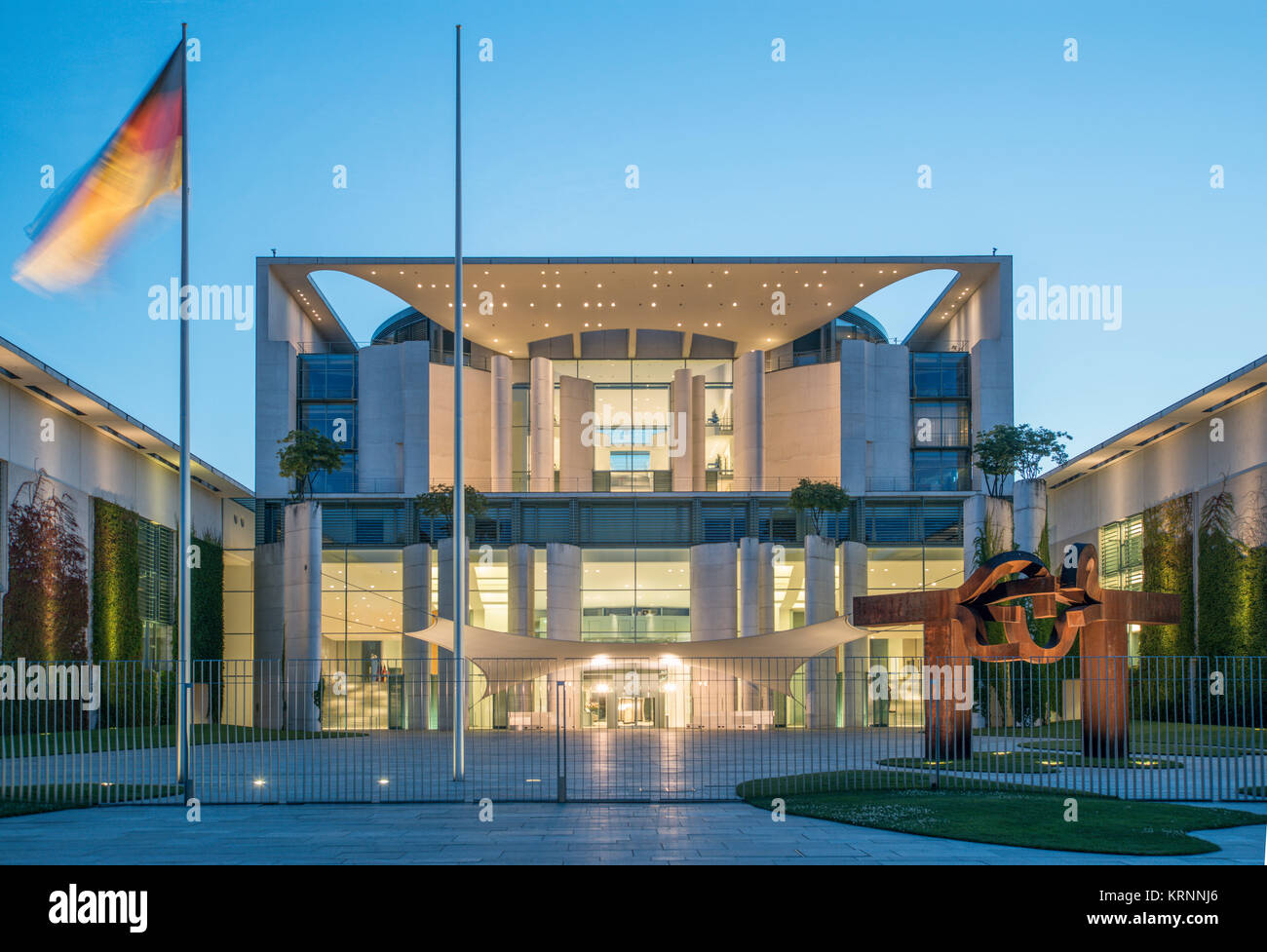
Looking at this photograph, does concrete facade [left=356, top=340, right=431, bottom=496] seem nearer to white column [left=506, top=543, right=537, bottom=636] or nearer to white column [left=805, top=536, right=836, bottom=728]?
white column [left=506, top=543, right=537, bottom=636]

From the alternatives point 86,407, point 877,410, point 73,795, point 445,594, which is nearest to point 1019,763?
point 73,795

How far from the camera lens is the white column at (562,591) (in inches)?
1732

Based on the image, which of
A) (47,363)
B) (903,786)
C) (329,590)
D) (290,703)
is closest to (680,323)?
(329,590)

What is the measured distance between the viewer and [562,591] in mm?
44406

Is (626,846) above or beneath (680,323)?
beneath

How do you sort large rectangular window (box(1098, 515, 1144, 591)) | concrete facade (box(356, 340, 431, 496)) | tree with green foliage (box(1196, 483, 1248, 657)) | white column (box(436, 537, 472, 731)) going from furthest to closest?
1. concrete facade (box(356, 340, 431, 496))
2. large rectangular window (box(1098, 515, 1144, 591))
3. white column (box(436, 537, 472, 731))
4. tree with green foliage (box(1196, 483, 1248, 657))

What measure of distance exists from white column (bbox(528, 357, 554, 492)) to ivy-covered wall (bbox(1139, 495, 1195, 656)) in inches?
948

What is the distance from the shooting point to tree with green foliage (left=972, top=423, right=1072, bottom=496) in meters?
43.7

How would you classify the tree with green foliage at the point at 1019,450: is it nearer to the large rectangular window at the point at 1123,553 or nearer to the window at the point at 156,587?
the large rectangular window at the point at 1123,553

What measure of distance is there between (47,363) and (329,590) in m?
17.3

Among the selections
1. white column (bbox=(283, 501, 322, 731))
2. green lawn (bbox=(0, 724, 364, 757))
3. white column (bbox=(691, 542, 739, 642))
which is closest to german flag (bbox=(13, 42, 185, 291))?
green lawn (bbox=(0, 724, 364, 757))
